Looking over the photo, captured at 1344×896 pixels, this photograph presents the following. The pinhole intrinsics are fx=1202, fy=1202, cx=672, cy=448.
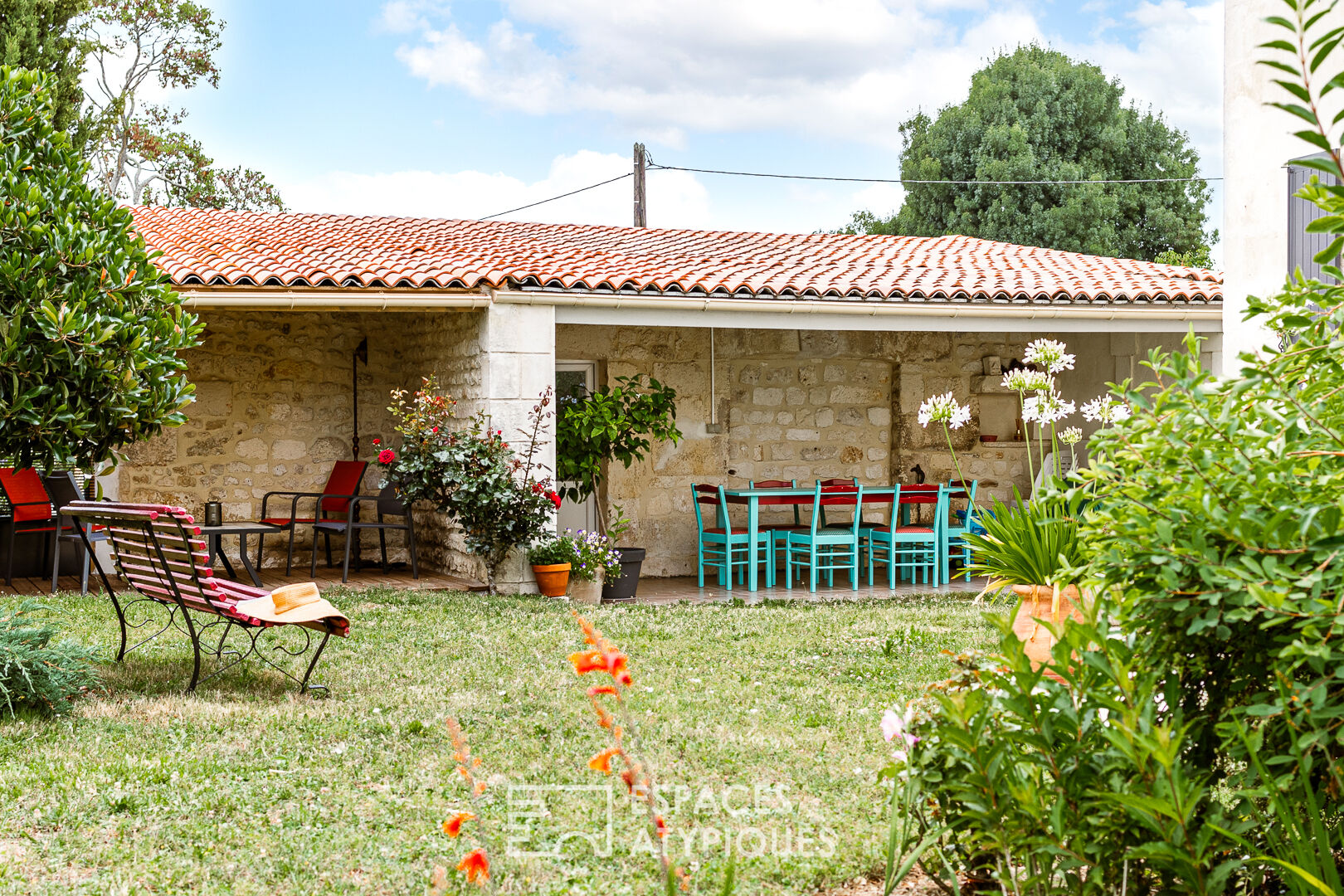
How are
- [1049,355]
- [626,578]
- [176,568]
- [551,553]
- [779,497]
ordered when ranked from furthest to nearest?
1. [779,497]
2. [626,578]
3. [551,553]
4. [176,568]
5. [1049,355]

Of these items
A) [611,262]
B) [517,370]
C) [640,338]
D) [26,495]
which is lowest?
[26,495]

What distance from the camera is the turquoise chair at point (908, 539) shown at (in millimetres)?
9617

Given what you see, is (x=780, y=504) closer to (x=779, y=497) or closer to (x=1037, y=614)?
(x=779, y=497)

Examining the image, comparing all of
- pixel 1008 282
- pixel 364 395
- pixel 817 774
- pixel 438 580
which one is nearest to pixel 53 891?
pixel 817 774

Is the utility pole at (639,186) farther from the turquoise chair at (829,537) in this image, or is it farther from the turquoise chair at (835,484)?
the turquoise chair at (829,537)

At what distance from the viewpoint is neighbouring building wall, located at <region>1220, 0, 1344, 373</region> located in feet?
19.9

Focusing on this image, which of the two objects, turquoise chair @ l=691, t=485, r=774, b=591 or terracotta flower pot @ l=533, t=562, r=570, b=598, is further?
turquoise chair @ l=691, t=485, r=774, b=591

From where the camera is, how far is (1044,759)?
2322 millimetres

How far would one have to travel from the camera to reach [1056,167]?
25031 mm

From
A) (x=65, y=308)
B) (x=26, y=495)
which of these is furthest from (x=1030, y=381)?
(x=26, y=495)

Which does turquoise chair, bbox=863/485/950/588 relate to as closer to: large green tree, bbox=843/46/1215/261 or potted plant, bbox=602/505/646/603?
potted plant, bbox=602/505/646/603

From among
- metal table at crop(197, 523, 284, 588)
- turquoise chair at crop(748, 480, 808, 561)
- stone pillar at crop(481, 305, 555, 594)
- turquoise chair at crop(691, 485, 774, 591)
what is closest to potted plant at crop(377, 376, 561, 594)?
stone pillar at crop(481, 305, 555, 594)

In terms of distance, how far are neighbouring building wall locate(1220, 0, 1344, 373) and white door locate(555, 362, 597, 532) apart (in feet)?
17.3

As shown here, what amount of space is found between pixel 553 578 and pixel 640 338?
2.91 m
